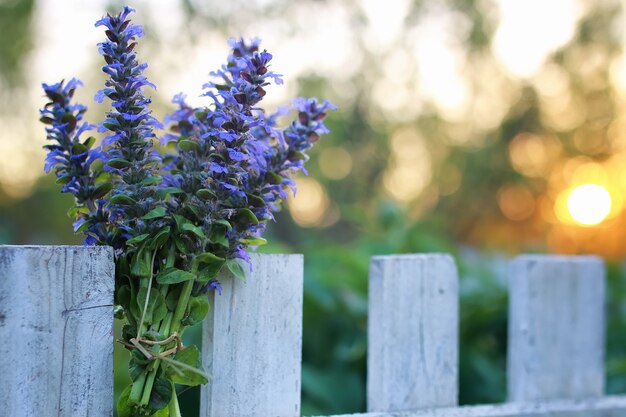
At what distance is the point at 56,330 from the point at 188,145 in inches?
15.9

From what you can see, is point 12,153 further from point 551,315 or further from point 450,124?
point 551,315

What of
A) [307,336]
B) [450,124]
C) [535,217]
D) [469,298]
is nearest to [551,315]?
[469,298]

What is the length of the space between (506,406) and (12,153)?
39.3 ft

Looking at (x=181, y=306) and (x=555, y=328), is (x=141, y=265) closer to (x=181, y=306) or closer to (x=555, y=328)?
(x=181, y=306)

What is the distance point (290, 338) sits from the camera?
135 centimetres

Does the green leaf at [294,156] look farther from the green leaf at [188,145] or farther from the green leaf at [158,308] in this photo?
the green leaf at [158,308]

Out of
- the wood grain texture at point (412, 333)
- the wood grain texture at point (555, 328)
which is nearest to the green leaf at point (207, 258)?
the wood grain texture at point (412, 333)

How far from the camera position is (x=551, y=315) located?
182cm

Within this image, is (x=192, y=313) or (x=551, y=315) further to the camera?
(x=551, y=315)

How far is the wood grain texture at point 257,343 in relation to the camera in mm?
1263

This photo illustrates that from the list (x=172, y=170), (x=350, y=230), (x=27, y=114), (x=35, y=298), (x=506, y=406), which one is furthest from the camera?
(x=350, y=230)

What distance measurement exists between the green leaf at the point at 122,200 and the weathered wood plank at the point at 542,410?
28.6 inches

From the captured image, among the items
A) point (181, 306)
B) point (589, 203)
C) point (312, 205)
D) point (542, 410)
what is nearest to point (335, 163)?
point (312, 205)

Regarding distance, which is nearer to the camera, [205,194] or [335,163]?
[205,194]
